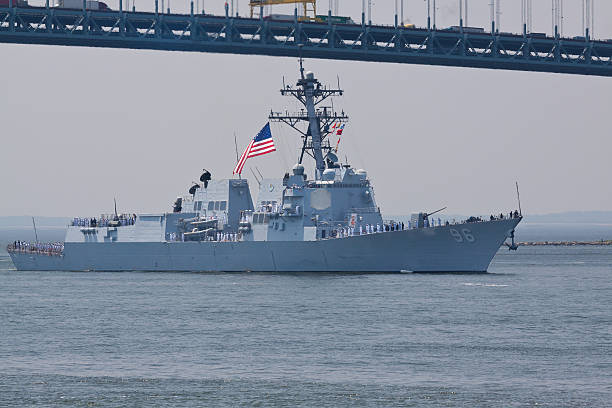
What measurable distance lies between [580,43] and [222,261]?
35087 mm

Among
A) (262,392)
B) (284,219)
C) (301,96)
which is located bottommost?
(262,392)

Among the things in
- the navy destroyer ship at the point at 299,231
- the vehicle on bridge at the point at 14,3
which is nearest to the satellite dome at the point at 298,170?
the navy destroyer ship at the point at 299,231

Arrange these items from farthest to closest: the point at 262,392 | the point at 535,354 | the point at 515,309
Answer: the point at 515,309 < the point at 535,354 < the point at 262,392

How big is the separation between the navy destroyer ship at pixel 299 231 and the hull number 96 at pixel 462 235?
39 mm

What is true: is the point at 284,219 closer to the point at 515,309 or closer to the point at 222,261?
the point at 222,261

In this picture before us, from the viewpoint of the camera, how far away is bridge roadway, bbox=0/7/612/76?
66.8m

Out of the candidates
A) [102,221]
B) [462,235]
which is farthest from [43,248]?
[462,235]

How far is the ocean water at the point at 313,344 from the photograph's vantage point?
22.1 m

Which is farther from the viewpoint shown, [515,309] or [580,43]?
[580,43]

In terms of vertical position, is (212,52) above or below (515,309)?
above

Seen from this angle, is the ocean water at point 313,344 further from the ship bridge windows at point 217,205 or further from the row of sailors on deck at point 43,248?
the row of sailors on deck at point 43,248

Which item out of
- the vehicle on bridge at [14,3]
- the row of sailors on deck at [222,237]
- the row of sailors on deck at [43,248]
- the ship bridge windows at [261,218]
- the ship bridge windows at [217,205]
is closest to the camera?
the ship bridge windows at [261,218]

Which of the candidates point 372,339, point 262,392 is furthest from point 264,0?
point 262,392

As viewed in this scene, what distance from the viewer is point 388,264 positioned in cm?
4672
